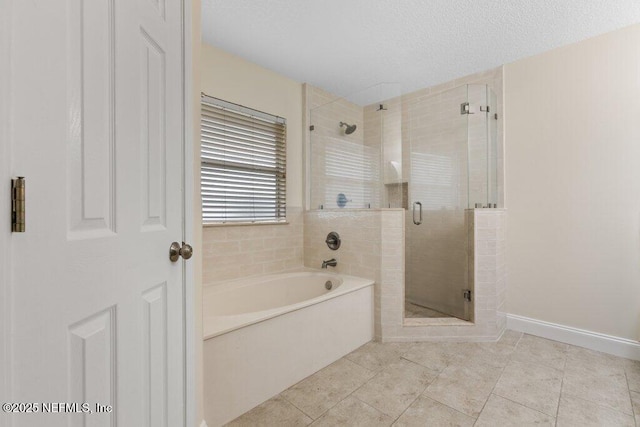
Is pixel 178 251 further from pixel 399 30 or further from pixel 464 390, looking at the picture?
pixel 399 30

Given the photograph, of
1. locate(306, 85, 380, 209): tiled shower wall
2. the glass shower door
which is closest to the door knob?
locate(306, 85, 380, 209): tiled shower wall

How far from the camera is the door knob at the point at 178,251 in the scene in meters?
1.00

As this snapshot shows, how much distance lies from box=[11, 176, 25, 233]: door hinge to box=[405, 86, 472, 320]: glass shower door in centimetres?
260

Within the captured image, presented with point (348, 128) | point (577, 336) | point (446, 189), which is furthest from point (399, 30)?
point (577, 336)

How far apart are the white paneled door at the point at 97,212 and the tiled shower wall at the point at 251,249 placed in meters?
1.43

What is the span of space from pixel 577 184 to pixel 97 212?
3151 mm

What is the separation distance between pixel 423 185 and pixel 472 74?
4.02 ft

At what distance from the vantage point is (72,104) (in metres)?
0.63

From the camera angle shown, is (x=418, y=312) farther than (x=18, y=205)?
Yes

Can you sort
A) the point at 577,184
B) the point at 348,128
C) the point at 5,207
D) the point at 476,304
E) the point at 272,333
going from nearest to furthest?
the point at 5,207, the point at 272,333, the point at 577,184, the point at 476,304, the point at 348,128

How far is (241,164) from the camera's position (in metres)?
2.62

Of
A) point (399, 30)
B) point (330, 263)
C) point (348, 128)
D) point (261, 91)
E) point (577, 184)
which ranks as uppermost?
point (399, 30)

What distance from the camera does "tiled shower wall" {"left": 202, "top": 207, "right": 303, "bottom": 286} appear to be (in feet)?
8.00

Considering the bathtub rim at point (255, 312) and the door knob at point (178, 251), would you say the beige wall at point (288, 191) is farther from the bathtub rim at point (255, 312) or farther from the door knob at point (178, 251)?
the door knob at point (178, 251)
